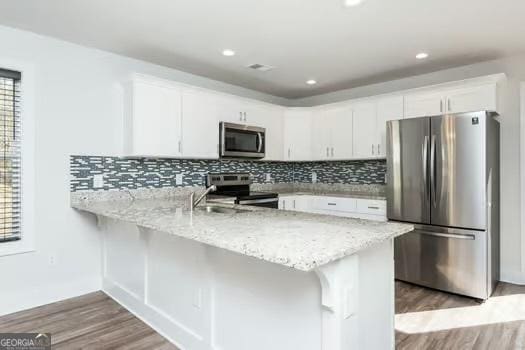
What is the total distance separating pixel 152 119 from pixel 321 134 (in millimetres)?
2342

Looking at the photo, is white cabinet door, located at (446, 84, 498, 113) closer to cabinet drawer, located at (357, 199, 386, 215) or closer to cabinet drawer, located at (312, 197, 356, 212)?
cabinet drawer, located at (357, 199, 386, 215)

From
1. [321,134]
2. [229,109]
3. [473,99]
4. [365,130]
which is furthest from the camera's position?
[321,134]

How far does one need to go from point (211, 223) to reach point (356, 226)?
31.8 inches

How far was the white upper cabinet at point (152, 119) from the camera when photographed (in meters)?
3.11

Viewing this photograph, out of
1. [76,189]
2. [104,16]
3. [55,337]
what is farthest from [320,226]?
[76,189]

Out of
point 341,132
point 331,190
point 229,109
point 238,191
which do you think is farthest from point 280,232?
point 331,190

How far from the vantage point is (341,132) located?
14.0ft

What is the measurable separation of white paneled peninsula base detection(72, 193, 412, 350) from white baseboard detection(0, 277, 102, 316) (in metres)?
0.91

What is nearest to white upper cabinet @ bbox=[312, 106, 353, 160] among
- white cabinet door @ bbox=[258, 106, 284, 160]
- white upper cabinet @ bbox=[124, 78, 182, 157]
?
white cabinet door @ bbox=[258, 106, 284, 160]

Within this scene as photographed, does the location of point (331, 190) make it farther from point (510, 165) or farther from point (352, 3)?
point (352, 3)

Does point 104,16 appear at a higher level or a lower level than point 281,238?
higher

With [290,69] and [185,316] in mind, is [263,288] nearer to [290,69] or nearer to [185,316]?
[185,316]

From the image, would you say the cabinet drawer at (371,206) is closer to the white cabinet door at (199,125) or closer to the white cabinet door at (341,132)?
the white cabinet door at (341,132)

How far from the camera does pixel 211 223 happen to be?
182 cm
